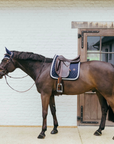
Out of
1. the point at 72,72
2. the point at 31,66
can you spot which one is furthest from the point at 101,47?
the point at 31,66

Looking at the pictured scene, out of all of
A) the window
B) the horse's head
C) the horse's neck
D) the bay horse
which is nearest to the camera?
the bay horse

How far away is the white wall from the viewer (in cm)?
377

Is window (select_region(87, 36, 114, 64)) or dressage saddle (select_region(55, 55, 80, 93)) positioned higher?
window (select_region(87, 36, 114, 64))

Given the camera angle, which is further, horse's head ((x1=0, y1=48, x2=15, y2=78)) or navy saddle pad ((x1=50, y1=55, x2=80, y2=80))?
horse's head ((x1=0, y1=48, x2=15, y2=78))

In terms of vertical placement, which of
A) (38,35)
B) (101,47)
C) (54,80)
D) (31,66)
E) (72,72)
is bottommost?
(54,80)

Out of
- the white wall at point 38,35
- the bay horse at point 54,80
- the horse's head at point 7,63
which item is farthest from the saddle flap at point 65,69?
the horse's head at point 7,63

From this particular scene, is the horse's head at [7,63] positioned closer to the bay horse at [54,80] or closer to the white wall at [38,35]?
Result: the bay horse at [54,80]

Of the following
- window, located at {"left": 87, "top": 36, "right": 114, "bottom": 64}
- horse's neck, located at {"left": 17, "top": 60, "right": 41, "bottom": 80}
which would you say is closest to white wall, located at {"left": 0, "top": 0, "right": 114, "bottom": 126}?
window, located at {"left": 87, "top": 36, "right": 114, "bottom": 64}

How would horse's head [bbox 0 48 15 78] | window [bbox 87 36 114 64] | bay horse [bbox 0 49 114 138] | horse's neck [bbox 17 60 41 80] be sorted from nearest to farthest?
bay horse [bbox 0 49 114 138], horse's head [bbox 0 48 15 78], horse's neck [bbox 17 60 41 80], window [bbox 87 36 114 64]

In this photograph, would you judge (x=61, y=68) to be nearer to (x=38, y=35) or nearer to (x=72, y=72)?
(x=72, y=72)

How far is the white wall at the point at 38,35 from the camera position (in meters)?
3.77

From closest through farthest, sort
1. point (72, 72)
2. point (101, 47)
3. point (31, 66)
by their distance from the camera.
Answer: point (72, 72), point (31, 66), point (101, 47)

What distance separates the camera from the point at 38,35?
3.82 meters

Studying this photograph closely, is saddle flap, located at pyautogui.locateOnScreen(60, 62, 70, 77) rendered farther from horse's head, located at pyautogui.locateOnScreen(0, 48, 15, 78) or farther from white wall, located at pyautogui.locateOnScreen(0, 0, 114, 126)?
horse's head, located at pyautogui.locateOnScreen(0, 48, 15, 78)
